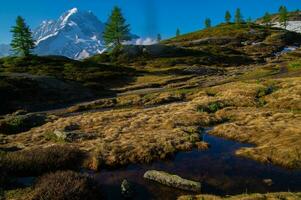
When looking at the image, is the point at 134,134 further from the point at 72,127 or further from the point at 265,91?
the point at 265,91

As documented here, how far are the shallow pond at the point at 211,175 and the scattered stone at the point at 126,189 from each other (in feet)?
0.93

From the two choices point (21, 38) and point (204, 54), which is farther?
point (204, 54)

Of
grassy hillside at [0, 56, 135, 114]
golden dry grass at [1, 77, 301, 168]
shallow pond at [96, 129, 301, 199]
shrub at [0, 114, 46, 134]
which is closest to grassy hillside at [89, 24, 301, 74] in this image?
grassy hillside at [0, 56, 135, 114]

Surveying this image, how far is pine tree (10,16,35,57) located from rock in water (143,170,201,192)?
107424mm

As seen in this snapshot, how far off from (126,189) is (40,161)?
7.38m

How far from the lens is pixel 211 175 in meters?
20.2

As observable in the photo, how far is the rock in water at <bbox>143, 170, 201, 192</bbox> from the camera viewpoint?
1832cm

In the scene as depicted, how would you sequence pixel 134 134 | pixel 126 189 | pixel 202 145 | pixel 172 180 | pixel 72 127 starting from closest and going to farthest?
pixel 126 189
pixel 172 180
pixel 202 145
pixel 134 134
pixel 72 127

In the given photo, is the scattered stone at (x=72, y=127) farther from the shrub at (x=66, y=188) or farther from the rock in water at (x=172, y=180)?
the rock in water at (x=172, y=180)

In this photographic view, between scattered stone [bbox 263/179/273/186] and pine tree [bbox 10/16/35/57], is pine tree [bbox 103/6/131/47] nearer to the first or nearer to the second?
pine tree [bbox 10/16/35/57]

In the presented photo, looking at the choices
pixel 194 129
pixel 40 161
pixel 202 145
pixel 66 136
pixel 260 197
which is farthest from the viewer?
pixel 66 136

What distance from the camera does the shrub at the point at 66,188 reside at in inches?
642

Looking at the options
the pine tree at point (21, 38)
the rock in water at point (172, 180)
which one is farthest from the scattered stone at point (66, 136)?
the pine tree at point (21, 38)

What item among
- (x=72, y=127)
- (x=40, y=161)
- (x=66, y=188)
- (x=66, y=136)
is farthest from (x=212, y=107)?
(x=66, y=188)
